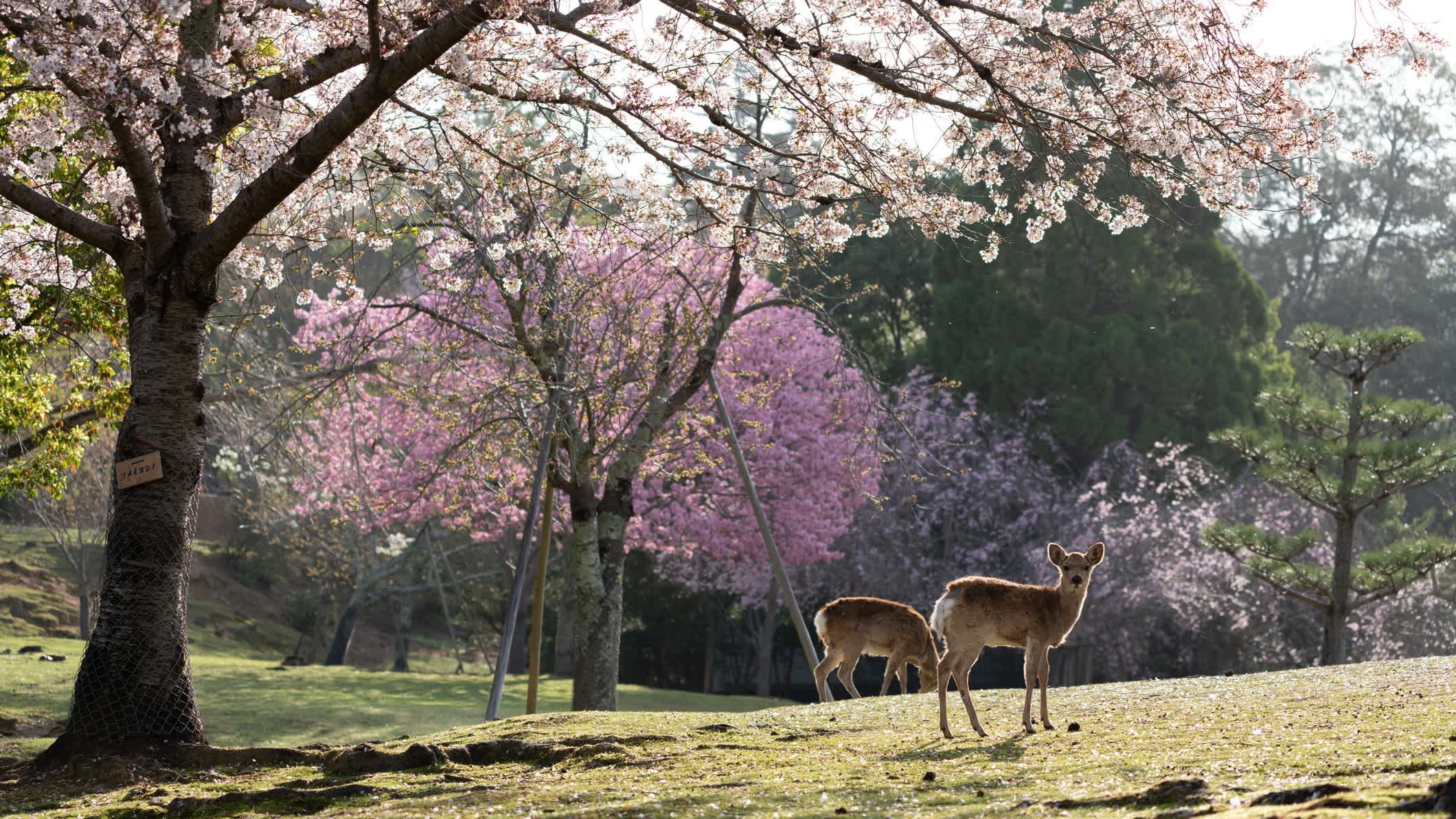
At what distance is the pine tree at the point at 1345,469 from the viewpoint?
2109 cm

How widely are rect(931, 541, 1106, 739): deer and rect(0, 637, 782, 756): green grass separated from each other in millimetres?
7255

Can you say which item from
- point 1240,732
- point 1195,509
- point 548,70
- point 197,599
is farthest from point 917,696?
point 197,599

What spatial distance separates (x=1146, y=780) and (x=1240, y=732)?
2.20 m

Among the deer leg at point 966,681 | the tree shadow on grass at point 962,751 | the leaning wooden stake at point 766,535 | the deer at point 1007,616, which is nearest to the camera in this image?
the tree shadow on grass at point 962,751

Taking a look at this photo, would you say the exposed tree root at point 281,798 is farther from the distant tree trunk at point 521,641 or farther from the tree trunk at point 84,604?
the distant tree trunk at point 521,641

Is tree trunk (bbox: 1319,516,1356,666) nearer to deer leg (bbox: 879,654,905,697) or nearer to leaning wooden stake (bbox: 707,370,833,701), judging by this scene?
leaning wooden stake (bbox: 707,370,833,701)

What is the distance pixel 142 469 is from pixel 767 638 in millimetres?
23050

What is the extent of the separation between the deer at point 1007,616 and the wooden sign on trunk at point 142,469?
5.32 metres

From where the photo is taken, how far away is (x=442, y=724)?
63.9 ft

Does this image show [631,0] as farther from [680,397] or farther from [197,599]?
[197,599]

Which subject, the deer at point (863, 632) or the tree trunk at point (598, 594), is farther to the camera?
the tree trunk at point (598, 594)

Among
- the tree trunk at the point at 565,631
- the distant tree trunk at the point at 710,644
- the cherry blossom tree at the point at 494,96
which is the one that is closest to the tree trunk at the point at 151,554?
the cherry blossom tree at the point at 494,96

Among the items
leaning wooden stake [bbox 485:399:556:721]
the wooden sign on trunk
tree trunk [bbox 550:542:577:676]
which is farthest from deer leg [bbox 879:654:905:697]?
tree trunk [bbox 550:542:577:676]

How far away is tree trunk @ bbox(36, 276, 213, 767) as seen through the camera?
9141mm
